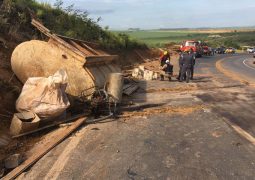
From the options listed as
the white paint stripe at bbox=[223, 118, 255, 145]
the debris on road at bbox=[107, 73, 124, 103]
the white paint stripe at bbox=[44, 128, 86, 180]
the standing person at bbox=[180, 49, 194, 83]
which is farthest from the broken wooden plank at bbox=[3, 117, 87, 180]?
the standing person at bbox=[180, 49, 194, 83]

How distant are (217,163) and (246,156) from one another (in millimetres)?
772

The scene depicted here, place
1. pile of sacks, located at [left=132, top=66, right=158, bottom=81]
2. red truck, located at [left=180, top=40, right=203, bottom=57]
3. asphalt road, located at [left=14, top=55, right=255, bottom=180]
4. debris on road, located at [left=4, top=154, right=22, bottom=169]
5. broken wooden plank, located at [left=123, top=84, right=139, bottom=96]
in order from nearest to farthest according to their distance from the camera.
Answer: asphalt road, located at [left=14, top=55, right=255, bottom=180], debris on road, located at [left=4, top=154, right=22, bottom=169], broken wooden plank, located at [left=123, top=84, right=139, bottom=96], pile of sacks, located at [left=132, top=66, right=158, bottom=81], red truck, located at [left=180, top=40, right=203, bottom=57]

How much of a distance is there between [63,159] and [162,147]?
204 cm

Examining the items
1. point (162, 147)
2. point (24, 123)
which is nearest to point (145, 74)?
point (24, 123)

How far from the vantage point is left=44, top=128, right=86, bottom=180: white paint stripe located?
6.48 m

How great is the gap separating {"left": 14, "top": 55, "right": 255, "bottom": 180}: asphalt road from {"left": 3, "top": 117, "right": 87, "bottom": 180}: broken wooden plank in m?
0.11

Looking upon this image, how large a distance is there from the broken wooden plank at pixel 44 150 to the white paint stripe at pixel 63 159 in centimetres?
25

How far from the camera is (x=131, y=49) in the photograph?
3650cm

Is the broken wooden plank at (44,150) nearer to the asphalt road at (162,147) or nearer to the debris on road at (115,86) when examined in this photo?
the asphalt road at (162,147)

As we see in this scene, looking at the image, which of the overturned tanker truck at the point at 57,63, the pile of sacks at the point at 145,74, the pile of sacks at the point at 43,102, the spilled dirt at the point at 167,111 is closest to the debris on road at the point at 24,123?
the pile of sacks at the point at 43,102

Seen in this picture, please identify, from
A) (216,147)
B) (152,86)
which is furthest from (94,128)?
(152,86)

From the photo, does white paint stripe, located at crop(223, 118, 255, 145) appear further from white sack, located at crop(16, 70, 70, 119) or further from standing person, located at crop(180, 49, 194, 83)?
standing person, located at crop(180, 49, 194, 83)

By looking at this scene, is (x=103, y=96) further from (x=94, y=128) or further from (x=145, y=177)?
(x=145, y=177)

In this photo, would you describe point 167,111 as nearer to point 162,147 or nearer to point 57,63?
point 57,63
